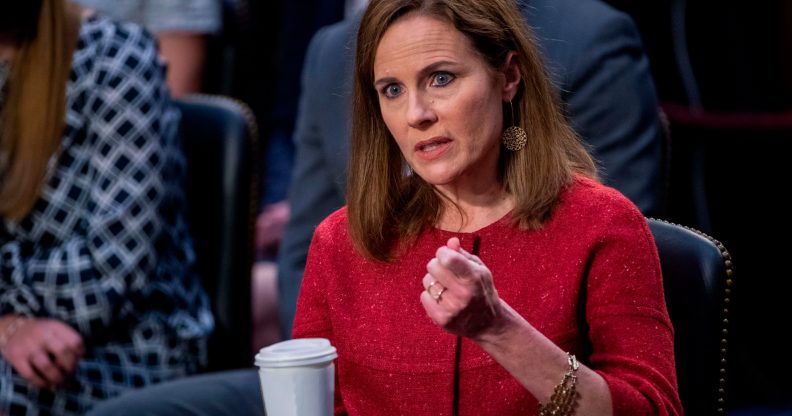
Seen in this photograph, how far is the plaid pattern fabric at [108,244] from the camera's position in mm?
2439

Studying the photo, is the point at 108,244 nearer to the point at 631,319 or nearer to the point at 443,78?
the point at 443,78

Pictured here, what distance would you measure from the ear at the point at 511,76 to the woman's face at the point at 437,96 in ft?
0.10

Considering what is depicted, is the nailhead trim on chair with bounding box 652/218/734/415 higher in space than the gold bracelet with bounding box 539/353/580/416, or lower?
lower

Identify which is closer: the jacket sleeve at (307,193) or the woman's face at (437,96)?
the woman's face at (437,96)

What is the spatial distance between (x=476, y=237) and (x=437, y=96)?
22cm

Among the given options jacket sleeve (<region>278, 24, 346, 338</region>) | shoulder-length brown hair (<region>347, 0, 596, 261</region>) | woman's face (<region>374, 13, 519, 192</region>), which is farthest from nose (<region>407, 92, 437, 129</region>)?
jacket sleeve (<region>278, 24, 346, 338</region>)

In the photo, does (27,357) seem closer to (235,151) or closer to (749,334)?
(235,151)

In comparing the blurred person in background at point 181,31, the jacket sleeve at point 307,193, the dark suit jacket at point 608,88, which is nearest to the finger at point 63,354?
the jacket sleeve at point 307,193

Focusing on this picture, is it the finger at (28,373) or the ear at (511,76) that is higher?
the ear at (511,76)

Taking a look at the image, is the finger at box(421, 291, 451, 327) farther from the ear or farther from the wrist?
the ear

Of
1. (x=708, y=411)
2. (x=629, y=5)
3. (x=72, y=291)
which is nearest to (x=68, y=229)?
(x=72, y=291)

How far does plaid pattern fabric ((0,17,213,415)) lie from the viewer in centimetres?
244

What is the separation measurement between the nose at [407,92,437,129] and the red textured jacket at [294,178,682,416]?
198 millimetres

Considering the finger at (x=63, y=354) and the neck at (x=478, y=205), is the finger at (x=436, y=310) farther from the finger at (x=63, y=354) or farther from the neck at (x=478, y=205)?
the finger at (x=63, y=354)
